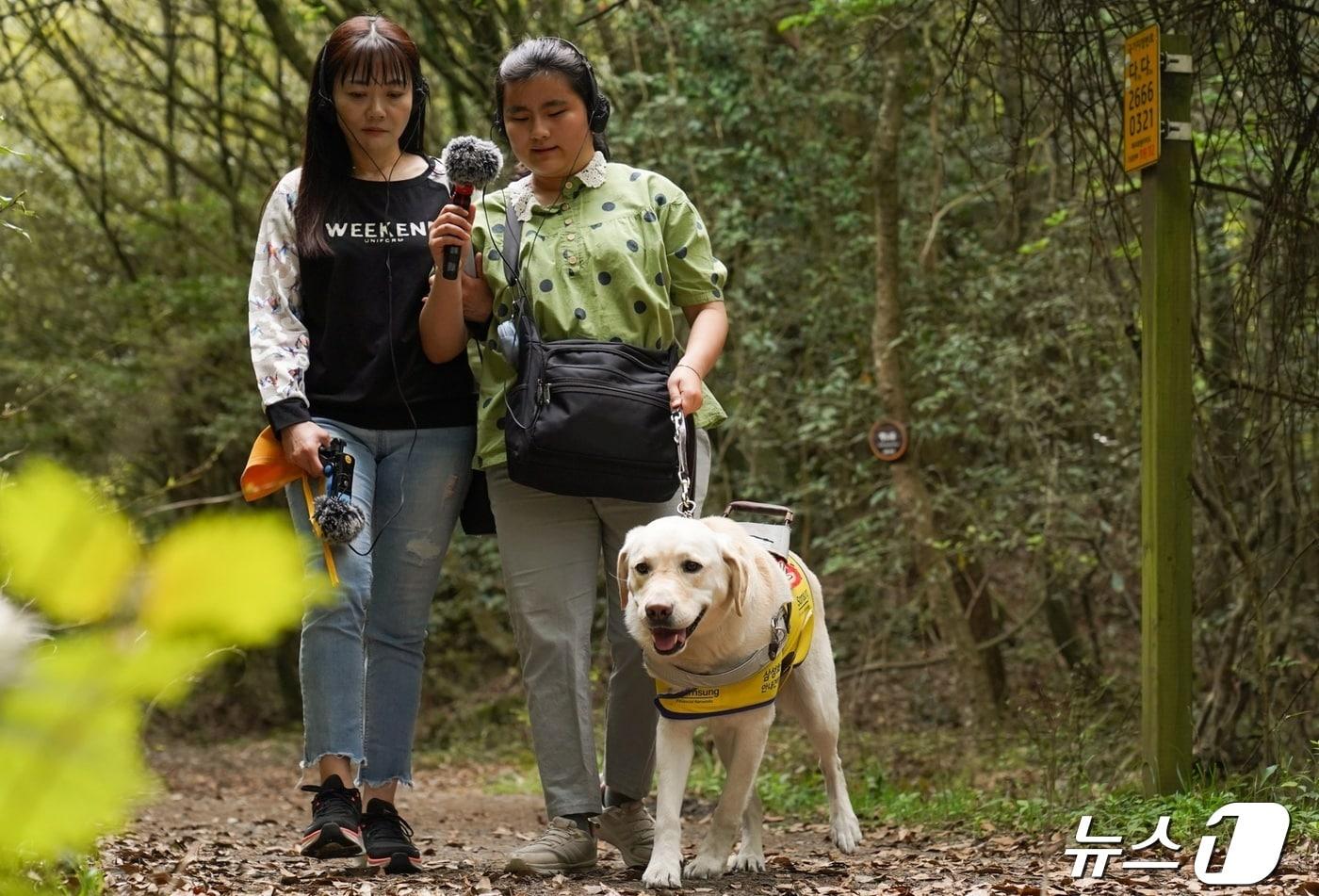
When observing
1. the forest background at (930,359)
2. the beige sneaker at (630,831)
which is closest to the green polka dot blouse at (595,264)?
the beige sneaker at (630,831)

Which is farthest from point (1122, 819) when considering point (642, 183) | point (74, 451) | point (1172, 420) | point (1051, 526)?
point (74, 451)

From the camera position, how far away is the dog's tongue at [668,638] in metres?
3.47

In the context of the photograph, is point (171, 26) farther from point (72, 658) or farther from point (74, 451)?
point (72, 658)

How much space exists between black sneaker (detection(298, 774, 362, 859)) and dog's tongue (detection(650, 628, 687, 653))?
966mm

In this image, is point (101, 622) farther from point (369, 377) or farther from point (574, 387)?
point (369, 377)

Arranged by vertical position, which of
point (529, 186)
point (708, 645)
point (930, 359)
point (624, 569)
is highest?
point (529, 186)

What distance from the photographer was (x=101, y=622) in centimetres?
49

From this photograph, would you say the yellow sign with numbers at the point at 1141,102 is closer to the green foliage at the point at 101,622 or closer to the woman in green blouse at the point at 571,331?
the woman in green blouse at the point at 571,331

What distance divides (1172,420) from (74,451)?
11.6m

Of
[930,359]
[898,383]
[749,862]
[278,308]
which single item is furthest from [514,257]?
[930,359]

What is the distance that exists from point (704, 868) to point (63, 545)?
353 cm

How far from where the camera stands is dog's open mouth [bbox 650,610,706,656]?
3.47m

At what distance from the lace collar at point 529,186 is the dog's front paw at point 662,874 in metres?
1.80

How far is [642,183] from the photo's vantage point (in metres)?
4.09
